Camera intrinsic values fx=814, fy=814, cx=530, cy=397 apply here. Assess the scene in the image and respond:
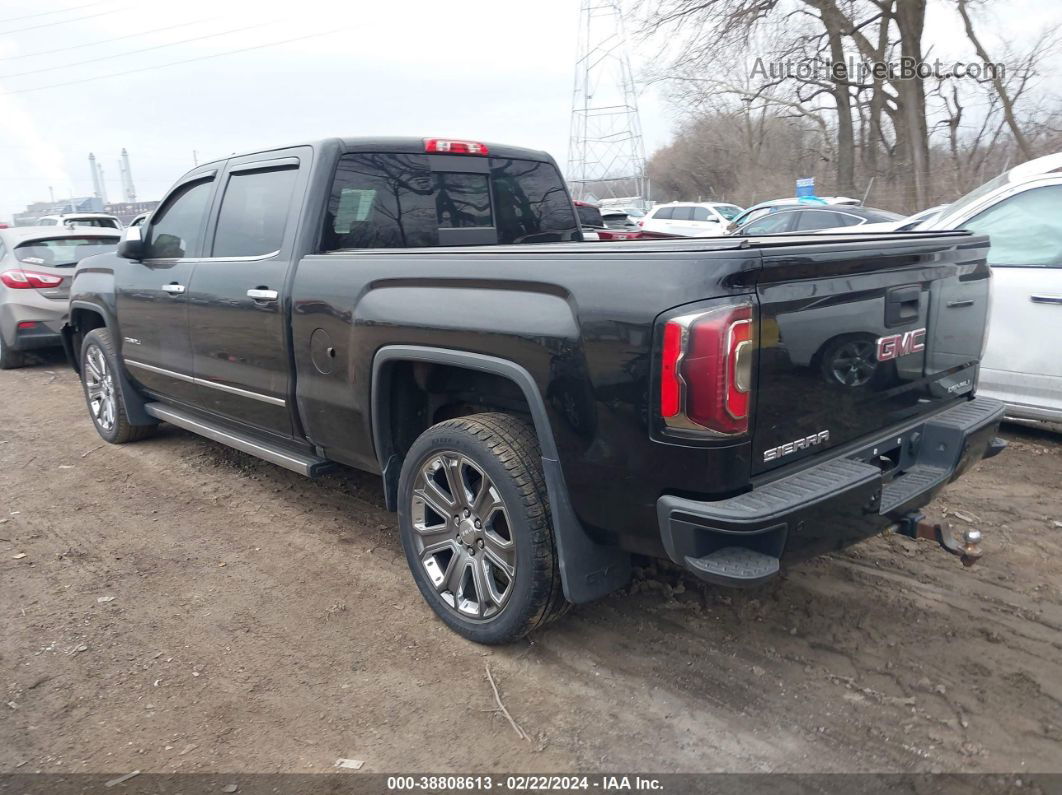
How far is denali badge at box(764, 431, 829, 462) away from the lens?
2479mm

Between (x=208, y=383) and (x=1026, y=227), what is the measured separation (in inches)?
198

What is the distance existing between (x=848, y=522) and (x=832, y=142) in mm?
30825

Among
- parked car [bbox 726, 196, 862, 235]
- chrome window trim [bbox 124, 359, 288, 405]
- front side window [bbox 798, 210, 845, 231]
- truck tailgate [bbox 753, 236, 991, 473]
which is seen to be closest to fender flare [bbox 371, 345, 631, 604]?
truck tailgate [bbox 753, 236, 991, 473]

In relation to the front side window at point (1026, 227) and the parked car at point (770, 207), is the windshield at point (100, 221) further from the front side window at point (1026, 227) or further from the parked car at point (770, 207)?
the front side window at point (1026, 227)

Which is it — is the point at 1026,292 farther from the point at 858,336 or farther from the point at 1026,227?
the point at 858,336

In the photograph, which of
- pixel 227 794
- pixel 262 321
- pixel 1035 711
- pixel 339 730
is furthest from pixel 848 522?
pixel 262 321

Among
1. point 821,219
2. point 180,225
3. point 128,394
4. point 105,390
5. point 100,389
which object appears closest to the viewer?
point 180,225

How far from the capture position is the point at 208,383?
458cm

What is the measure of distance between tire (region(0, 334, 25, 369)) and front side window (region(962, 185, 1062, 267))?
982cm

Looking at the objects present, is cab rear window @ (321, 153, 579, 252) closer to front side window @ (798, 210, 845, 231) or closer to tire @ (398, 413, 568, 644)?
tire @ (398, 413, 568, 644)

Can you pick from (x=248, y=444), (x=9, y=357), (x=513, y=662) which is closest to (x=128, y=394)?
(x=248, y=444)

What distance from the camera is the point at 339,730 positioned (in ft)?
8.96

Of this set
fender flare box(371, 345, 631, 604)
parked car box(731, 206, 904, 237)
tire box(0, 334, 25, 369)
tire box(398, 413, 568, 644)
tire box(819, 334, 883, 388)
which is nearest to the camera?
tire box(819, 334, 883, 388)

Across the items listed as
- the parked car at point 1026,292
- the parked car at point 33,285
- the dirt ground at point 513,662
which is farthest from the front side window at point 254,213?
the parked car at point 33,285
